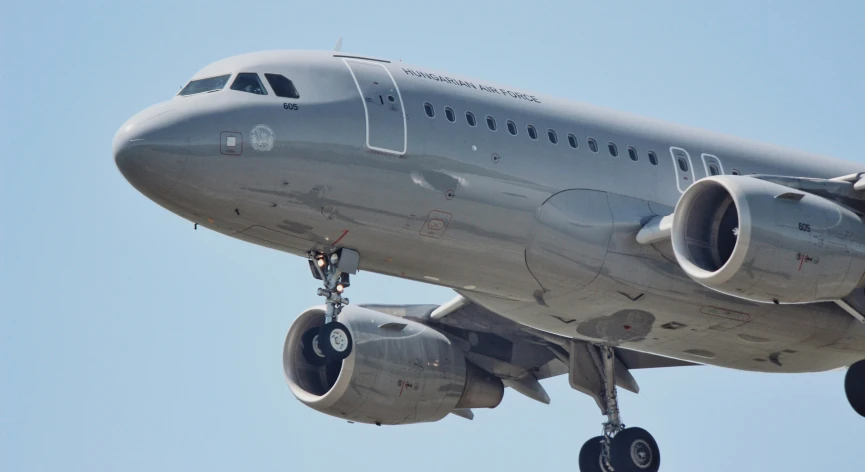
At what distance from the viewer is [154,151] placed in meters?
24.3

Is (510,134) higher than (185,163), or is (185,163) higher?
(510,134)

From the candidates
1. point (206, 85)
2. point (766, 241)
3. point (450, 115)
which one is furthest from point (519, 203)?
point (206, 85)

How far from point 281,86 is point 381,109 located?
156cm

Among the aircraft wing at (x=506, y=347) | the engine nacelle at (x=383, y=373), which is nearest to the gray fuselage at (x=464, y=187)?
the aircraft wing at (x=506, y=347)

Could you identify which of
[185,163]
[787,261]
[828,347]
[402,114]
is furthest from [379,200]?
[828,347]

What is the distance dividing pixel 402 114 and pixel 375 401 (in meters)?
7.29

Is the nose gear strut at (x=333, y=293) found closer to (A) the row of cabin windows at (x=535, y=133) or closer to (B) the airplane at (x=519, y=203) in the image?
(B) the airplane at (x=519, y=203)

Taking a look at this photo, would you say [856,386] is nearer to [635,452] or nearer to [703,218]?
[635,452]

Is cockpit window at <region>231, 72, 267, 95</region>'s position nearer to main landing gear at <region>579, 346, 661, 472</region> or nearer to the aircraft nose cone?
the aircraft nose cone

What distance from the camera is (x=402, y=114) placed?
25.7 metres

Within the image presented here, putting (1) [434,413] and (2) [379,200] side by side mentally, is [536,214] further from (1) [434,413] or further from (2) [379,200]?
(1) [434,413]

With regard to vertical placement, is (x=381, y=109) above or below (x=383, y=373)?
above

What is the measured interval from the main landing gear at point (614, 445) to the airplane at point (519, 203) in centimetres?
193

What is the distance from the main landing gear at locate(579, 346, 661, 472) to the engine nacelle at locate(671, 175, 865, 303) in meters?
6.07
